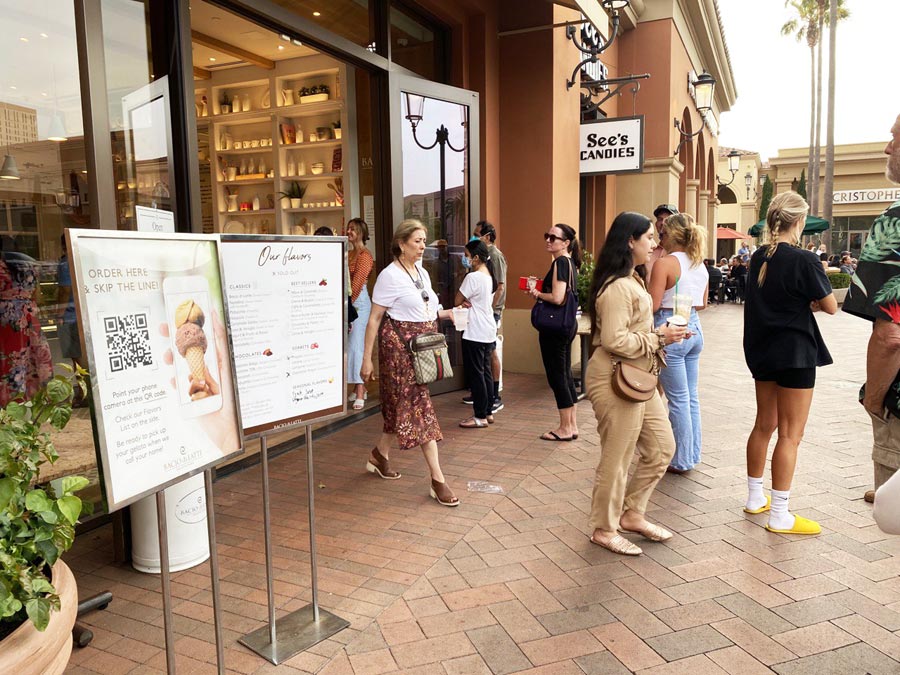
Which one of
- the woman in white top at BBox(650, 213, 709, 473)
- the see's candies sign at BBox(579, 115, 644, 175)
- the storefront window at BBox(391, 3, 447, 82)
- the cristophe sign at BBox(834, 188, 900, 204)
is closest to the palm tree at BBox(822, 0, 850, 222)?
the cristophe sign at BBox(834, 188, 900, 204)

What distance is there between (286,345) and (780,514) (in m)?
2.96

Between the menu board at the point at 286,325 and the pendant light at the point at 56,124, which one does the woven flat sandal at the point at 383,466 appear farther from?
the pendant light at the point at 56,124

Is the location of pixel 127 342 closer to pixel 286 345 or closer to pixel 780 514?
pixel 286 345

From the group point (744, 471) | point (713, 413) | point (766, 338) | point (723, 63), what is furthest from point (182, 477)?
point (723, 63)

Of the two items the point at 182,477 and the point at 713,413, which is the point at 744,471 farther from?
the point at 182,477

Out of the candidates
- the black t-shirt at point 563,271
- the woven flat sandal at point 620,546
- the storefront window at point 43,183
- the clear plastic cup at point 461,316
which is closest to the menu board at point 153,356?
the storefront window at point 43,183

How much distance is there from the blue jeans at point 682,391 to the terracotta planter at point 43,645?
3.84 metres

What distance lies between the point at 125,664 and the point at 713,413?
5775 millimetres

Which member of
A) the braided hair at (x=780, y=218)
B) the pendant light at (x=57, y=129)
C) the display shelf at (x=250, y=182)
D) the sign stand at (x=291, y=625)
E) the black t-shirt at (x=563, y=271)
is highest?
the display shelf at (x=250, y=182)

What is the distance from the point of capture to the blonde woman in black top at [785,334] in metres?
3.59

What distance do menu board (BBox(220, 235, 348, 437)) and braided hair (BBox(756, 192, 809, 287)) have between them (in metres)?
2.36

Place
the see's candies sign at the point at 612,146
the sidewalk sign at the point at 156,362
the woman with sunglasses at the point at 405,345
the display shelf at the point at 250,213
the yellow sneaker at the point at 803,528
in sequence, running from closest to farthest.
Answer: the sidewalk sign at the point at 156,362 → the yellow sneaker at the point at 803,528 → the woman with sunglasses at the point at 405,345 → the see's candies sign at the point at 612,146 → the display shelf at the point at 250,213

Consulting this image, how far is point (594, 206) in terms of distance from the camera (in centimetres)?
1413

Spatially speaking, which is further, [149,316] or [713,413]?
[713,413]
